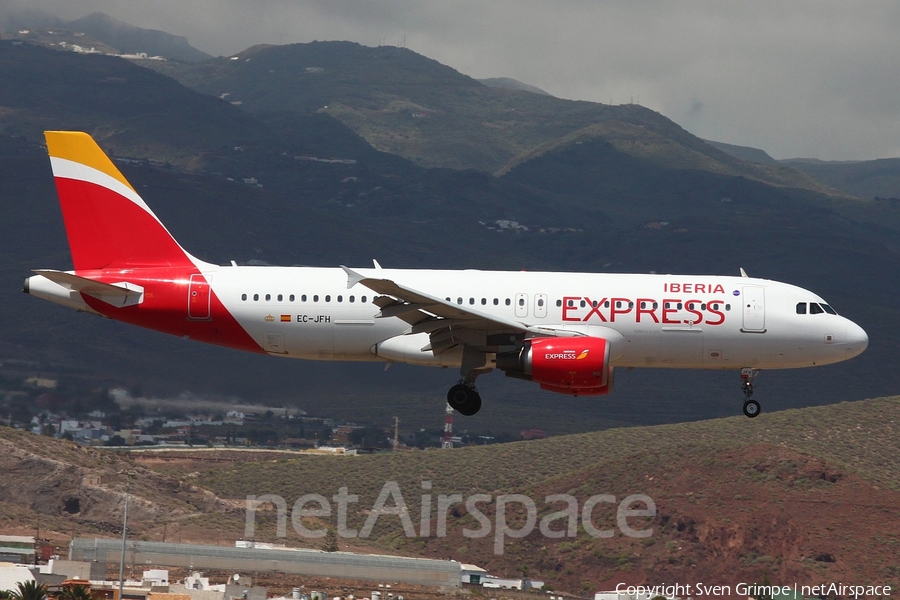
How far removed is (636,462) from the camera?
9325 centimetres

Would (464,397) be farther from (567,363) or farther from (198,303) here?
(198,303)

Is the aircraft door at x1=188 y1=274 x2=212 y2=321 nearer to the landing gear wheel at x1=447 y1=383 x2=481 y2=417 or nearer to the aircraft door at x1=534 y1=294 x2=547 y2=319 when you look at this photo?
the landing gear wheel at x1=447 y1=383 x2=481 y2=417

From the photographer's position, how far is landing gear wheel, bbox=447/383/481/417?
41.0 m

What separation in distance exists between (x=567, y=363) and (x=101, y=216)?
16.5 meters

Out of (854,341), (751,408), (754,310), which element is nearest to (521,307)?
(754,310)

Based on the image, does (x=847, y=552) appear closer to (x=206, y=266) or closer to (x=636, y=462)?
(x=636, y=462)

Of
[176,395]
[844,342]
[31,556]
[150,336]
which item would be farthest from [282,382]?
[150,336]

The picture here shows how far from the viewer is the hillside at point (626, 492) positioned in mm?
77875

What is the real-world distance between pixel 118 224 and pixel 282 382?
3652cm

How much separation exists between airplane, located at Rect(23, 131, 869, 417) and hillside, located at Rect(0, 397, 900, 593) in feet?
116

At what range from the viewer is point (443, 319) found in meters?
39.9

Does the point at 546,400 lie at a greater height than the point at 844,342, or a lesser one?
greater

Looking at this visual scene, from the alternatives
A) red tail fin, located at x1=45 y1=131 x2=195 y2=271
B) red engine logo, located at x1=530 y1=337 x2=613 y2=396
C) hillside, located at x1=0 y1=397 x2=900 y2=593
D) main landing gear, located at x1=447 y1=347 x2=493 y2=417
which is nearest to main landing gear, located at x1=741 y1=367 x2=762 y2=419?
red engine logo, located at x1=530 y1=337 x2=613 y2=396

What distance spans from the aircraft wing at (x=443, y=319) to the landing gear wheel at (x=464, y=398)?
1.36 metres
